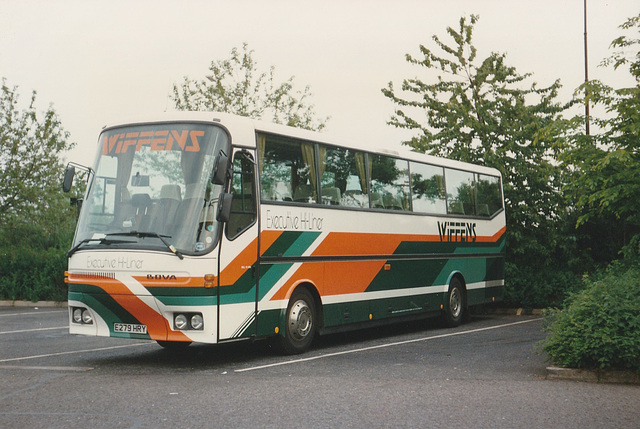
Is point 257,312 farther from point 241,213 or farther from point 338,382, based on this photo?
point 338,382

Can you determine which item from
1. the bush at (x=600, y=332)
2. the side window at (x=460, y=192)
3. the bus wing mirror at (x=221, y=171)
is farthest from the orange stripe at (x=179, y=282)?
the side window at (x=460, y=192)

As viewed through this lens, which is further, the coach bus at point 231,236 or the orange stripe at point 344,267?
the orange stripe at point 344,267

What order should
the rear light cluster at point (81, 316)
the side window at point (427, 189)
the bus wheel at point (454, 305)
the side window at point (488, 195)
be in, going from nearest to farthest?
the rear light cluster at point (81, 316) → the side window at point (427, 189) → the bus wheel at point (454, 305) → the side window at point (488, 195)

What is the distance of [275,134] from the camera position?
1276cm

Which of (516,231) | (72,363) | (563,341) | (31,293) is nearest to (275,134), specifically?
→ (72,363)

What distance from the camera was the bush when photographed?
9609mm

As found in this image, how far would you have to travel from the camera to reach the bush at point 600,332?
9.61 meters

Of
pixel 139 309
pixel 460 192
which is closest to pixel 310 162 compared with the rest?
pixel 139 309

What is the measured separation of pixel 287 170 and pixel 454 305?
672cm

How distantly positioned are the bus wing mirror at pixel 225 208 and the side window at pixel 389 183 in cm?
462

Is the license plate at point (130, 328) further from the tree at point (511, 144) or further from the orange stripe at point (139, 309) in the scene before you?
the tree at point (511, 144)

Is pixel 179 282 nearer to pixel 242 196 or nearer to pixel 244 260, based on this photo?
pixel 244 260

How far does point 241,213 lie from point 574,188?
7680mm

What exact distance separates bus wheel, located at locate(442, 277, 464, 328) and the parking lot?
3.03m
